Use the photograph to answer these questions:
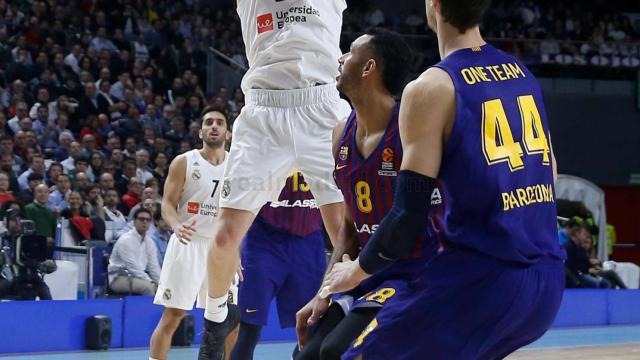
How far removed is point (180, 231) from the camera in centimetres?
682

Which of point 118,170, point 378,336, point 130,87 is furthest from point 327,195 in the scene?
point 130,87

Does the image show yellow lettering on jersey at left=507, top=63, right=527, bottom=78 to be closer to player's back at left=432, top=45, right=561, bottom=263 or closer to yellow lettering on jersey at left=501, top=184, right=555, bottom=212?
player's back at left=432, top=45, right=561, bottom=263

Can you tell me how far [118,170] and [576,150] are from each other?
470 inches

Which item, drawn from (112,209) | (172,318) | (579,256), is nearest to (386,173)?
(172,318)

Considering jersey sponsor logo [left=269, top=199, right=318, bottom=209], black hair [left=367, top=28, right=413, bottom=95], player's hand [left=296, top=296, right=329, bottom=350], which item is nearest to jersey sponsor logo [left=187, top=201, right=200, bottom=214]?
jersey sponsor logo [left=269, top=199, right=318, bottom=209]

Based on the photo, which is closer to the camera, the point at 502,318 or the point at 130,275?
Answer: the point at 502,318

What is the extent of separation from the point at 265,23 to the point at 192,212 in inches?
107

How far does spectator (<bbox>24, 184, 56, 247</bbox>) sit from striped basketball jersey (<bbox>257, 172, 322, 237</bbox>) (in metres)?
4.40

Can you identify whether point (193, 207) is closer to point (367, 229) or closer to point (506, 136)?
point (367, 229)

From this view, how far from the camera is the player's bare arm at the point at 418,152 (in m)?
2.81

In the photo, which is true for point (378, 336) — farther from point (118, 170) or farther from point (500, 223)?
point (118, 170)

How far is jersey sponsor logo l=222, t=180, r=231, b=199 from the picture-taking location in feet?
16.5

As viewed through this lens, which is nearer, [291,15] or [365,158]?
[365,158]

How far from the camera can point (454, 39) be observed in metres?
3.03
